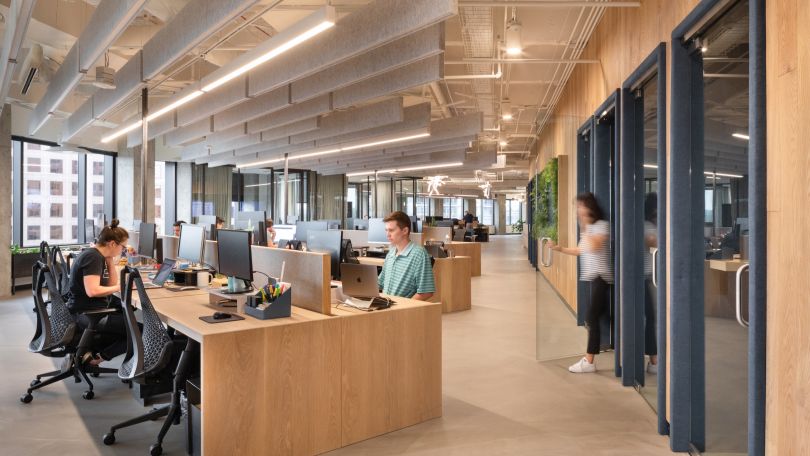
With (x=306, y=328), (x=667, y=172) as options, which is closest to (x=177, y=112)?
(x=306, y=328)

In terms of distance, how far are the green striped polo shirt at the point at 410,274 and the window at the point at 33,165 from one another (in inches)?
401

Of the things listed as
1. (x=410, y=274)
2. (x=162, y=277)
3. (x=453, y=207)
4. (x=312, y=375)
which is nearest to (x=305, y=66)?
(x=162, y=277)

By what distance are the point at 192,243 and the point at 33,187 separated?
321 inches

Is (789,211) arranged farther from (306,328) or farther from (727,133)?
(306,328)

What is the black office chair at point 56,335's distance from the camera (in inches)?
172

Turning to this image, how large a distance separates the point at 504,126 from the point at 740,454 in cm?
1148

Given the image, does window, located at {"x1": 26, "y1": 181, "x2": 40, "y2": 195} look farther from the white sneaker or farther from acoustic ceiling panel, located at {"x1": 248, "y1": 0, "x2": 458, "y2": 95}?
the white sneaker

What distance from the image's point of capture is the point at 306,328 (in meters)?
3.39

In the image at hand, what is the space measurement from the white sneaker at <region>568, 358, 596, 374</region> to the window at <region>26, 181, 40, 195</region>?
36.4ft

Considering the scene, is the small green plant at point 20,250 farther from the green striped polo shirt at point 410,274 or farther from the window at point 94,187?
the green striped polo shirt at point 410,274

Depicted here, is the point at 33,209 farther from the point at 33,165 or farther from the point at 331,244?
the point at 331,244

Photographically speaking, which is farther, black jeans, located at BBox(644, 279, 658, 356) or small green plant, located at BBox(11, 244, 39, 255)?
small green plant, located at BBox(11, 244, 39, 255)

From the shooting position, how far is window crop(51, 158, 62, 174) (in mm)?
12148

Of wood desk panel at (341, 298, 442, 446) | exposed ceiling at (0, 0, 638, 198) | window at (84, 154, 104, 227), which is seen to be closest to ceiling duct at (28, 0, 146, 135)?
exposed ceiling at (0, 0, 638, 198)
